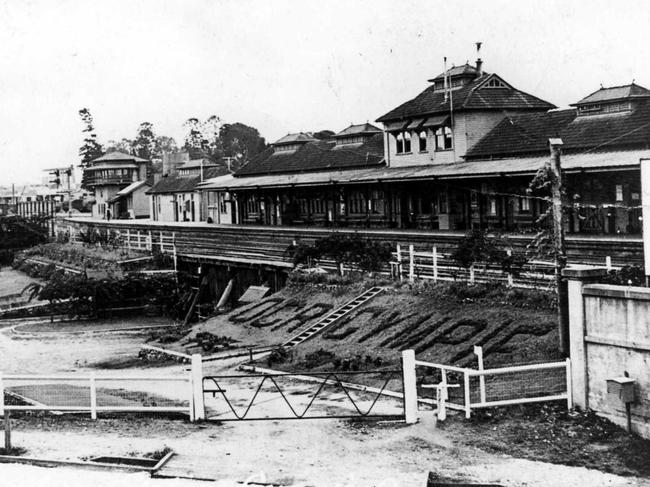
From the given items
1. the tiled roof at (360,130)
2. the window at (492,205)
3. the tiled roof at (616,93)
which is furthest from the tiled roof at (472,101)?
the tiled roof at (360,130)

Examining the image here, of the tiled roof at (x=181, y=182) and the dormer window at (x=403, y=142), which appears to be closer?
the dormer window at (x=403, y=142)

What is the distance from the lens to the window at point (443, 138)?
44375mm

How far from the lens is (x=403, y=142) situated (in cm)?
4772

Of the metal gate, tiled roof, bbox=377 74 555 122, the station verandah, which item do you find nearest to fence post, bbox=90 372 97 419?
the metal gate

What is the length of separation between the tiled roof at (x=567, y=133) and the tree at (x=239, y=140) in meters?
87.6

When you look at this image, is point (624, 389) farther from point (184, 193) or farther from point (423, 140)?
point (184, 193)

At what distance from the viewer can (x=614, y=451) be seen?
533 inches

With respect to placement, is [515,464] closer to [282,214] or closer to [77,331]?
[77,331]

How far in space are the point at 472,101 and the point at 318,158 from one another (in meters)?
14.0

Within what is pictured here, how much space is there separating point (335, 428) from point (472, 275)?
11373 mm

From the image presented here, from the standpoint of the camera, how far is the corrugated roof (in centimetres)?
3244

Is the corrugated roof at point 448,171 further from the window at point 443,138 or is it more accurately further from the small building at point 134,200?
the small building at point 134,200

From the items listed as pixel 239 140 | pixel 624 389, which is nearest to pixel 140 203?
pixel 239 140

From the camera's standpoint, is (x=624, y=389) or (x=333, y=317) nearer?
(x=624, y=389)
